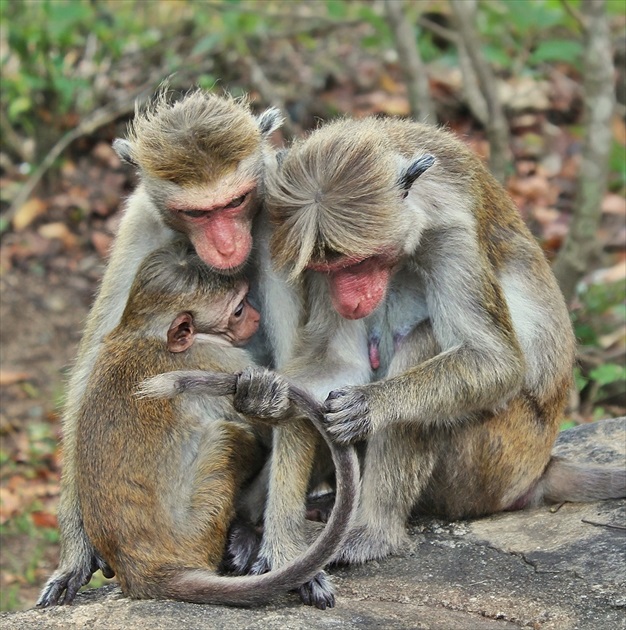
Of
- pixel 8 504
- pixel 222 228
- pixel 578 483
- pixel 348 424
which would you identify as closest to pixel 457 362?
pixel 348 424

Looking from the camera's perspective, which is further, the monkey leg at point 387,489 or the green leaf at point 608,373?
the green leaf at point 608,373

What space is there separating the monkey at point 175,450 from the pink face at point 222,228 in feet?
0.48

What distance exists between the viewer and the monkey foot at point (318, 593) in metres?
5.34

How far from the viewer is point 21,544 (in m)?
9.05

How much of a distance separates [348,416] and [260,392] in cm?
49

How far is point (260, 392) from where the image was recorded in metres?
5.36

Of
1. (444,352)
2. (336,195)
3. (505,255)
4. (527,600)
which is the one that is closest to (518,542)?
(527,600)

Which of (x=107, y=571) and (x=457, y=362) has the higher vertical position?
(x=457, y=362)

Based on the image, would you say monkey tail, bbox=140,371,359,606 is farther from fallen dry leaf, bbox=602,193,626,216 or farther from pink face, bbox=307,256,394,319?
fallen dry leaf, bbox=602,193,626,216

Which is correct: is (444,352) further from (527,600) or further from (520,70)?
(520,70)

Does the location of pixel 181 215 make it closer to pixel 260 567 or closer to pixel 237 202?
pixel 237 202

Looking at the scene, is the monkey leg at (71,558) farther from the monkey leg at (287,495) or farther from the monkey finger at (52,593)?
the monkey leg at (287,495)

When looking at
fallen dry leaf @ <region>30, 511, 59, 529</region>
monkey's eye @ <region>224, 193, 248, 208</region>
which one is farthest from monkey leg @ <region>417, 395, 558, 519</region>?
fallen dry leaf @ <region>30, 511, 59, 529</region>

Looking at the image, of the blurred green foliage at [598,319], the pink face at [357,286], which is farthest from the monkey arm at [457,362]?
the blurred green foliage at [598,319]
